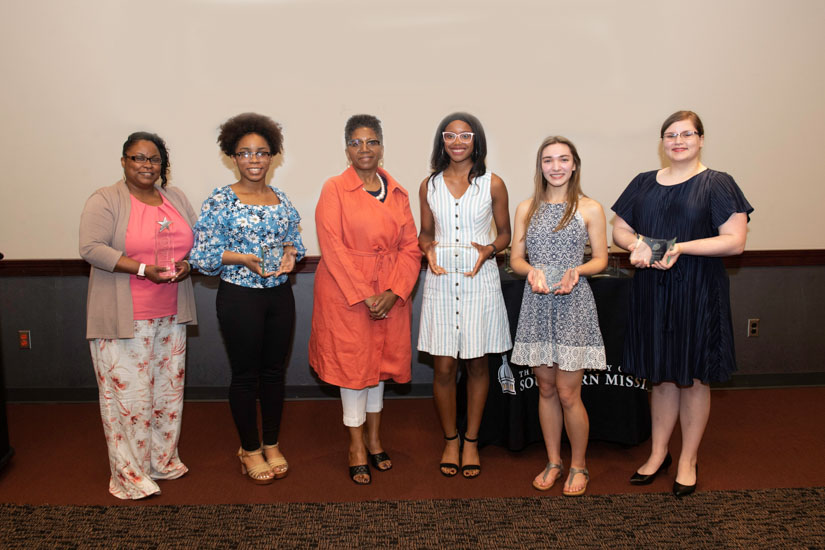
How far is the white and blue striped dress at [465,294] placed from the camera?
288cm

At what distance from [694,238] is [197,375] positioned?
3.39m

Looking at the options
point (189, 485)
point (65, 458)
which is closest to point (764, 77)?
point (189, 485)

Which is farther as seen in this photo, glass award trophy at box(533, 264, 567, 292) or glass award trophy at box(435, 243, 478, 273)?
glass award trophy at box(435, 243, 478, 273)

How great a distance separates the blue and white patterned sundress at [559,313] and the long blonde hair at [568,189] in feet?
0.07

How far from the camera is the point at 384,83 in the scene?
398cm

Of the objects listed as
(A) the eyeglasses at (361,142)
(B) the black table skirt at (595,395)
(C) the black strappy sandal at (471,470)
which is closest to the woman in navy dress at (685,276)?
(B) the black table skirt at (595,395)

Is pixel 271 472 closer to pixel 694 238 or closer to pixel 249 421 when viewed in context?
pixel 249 421

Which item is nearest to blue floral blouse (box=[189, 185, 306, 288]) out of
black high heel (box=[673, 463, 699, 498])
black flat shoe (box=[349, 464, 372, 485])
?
black flat shoe (box=[349, 464, 372, 485])

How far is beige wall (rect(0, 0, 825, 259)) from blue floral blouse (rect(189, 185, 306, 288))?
1.34 meters

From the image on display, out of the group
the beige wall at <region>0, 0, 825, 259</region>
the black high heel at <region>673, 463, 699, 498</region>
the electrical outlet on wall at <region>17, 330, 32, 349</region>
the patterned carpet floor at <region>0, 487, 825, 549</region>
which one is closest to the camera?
the patterned carpet floor at <region>0, 487, 825, 549</region>

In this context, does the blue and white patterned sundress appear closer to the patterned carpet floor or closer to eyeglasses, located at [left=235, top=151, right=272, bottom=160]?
the patterned carpet floor

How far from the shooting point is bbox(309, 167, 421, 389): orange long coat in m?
2.79

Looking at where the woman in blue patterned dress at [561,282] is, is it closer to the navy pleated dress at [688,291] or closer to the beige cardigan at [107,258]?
the navy pleated dress at [688,291]

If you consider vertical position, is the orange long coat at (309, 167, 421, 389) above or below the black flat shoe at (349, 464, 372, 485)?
above
